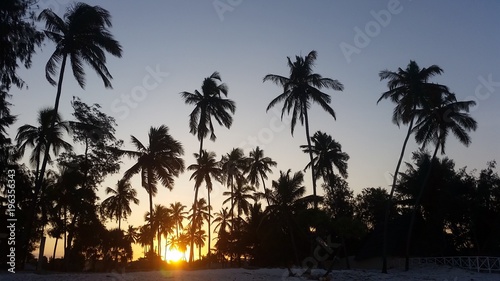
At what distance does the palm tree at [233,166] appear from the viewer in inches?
1965

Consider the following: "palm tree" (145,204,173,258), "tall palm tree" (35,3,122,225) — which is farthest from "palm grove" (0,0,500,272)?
"palm tree" (145,204,173,258)

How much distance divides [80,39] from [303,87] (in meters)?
18.4

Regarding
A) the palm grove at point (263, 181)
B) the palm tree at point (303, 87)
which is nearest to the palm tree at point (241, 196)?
the palm grove at point (263, 181)

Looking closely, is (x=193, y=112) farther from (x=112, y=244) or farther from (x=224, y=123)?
(x=112, y=244)

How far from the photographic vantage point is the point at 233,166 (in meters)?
50.2

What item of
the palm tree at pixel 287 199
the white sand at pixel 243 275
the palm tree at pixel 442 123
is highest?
the palm tree at pixel 442 123

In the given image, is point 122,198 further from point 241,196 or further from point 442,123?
point 442,123

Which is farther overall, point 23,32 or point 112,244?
point 112,244

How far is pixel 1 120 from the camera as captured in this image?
100 ft

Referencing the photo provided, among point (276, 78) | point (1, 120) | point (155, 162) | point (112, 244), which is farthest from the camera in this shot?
point (112, 244)

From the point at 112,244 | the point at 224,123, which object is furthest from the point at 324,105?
the point at 112,244

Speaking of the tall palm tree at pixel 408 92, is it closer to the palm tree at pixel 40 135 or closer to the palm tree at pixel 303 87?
the palm tree at pixel 303 87

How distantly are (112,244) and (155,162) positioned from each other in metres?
17.8

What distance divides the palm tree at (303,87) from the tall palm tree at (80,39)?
16.0m
